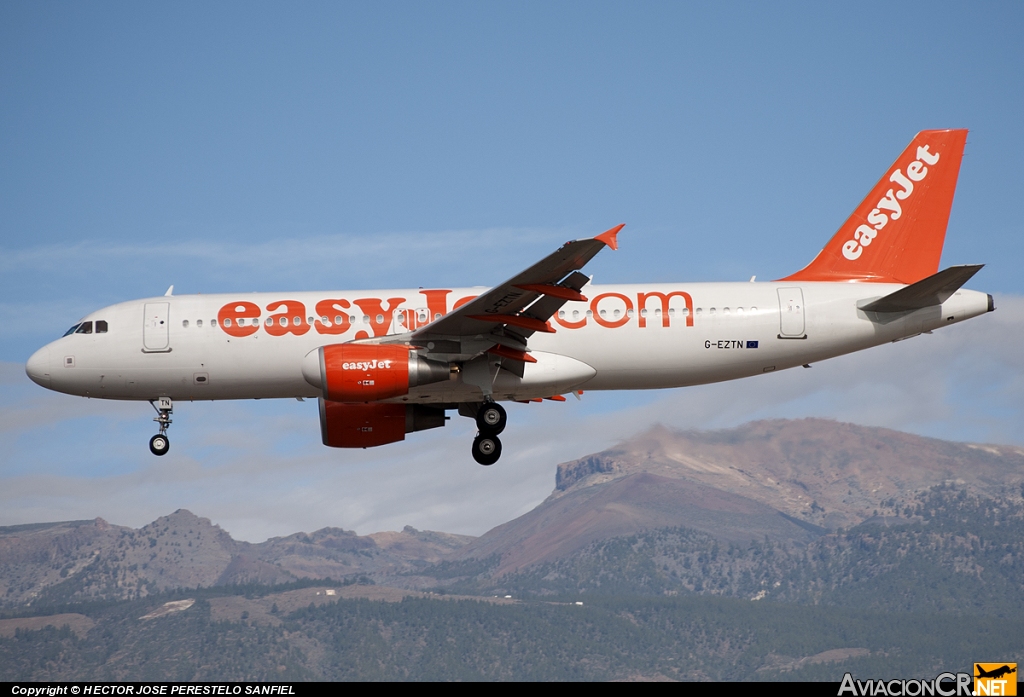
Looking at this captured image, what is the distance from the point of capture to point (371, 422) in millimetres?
32719

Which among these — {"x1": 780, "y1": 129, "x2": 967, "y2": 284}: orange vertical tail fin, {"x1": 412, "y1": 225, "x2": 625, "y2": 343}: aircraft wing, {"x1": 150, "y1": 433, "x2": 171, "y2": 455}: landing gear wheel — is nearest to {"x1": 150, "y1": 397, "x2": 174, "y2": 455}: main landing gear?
{"x1": 150, "y1": 433, "x2": 171, "y2": 455}: landing gear wheel

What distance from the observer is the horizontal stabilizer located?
29.7 meters

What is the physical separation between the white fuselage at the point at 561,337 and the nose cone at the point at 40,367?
0.29ft

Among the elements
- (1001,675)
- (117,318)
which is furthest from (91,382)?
(1001,675)

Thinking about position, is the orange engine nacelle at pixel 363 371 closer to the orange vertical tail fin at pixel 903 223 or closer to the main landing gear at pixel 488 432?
the main landing gear at pixel 488 432

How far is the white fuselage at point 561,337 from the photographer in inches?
1214

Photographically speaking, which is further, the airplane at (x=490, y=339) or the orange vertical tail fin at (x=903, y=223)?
the orange vertical tail fin at (x=903, y=223)

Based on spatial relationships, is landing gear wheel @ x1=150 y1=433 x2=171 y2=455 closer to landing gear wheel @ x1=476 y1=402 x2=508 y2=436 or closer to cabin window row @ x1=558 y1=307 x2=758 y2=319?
landing gear wheel @ x1=476 y1=402 x2=508 y2=436

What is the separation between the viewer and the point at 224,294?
32.7 m

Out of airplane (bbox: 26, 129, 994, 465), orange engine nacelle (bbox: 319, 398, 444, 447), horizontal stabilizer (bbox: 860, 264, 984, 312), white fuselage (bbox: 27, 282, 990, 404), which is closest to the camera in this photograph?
horizontal stabilizer (bbox: 860, 264, 984, 312)

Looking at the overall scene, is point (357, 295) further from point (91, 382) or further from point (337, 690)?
point (337, 690)

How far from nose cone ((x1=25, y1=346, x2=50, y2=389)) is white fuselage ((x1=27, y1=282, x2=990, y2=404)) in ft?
0.29

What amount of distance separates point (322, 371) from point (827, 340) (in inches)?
512

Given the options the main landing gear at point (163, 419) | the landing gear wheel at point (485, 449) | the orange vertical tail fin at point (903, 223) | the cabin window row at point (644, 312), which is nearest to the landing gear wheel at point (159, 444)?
the main landing gear at point (163, 419)
